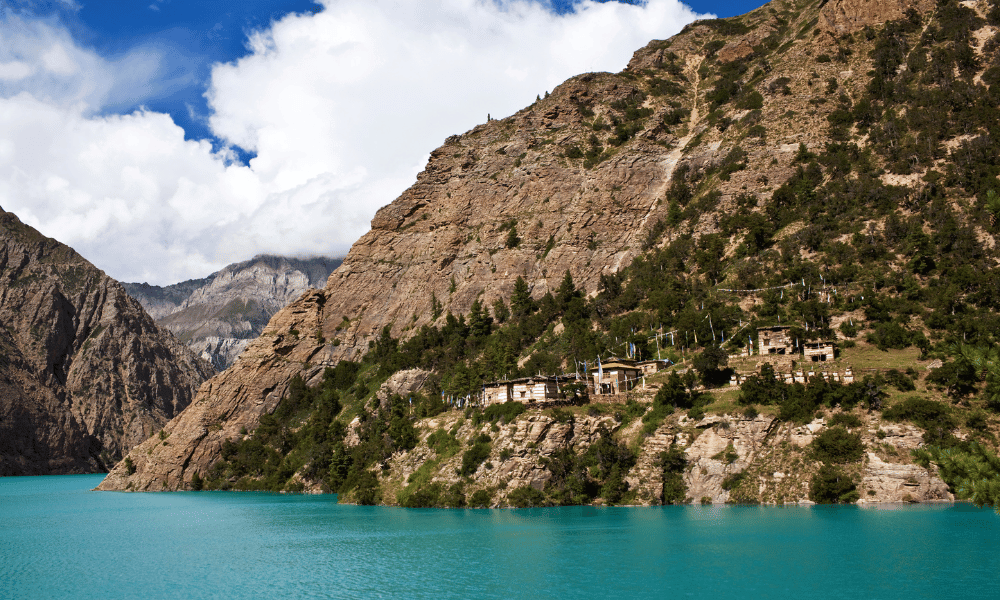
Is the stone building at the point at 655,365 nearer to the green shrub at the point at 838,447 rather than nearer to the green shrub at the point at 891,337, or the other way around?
the green shrub at the point at 891,337

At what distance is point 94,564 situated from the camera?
5288cm

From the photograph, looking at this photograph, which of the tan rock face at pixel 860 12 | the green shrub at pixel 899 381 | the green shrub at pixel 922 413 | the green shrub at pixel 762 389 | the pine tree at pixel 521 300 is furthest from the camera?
the tan rock face at pixel 860 12

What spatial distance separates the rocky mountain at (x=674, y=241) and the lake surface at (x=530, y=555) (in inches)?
503

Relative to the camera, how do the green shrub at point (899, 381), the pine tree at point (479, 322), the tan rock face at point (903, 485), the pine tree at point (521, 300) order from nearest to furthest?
the tan rock face at point (903, 485), the green shrub at point (899, 381), the pine tree at point (479, 322), the pine tree at point (521, 300)

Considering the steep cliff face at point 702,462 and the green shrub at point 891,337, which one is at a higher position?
the green shrub at point 891,337

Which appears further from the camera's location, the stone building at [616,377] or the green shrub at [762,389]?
the stone building at [616,377]

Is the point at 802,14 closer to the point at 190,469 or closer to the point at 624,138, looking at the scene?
the point at 624,138

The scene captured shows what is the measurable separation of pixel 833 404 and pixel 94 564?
66.9m

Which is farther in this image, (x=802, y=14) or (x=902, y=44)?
(x=802, y=14)

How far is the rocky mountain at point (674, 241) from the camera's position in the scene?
291 feet

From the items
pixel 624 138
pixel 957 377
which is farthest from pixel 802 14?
pixel 957 377

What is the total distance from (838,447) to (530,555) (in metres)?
35.7

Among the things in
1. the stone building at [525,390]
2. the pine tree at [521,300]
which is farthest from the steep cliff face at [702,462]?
the pine tree at [521,300]

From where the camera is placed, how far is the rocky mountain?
88.6 metres
